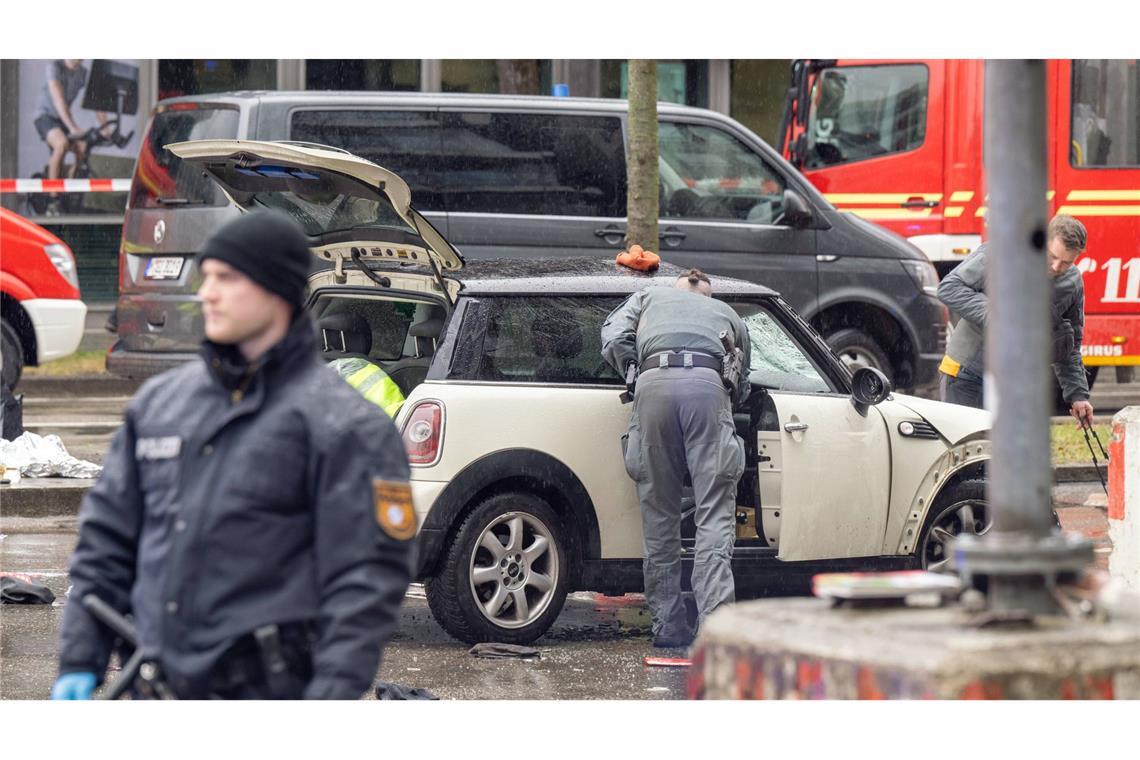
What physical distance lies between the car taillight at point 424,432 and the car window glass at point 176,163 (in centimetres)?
465

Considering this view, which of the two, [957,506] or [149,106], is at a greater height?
[149,106]

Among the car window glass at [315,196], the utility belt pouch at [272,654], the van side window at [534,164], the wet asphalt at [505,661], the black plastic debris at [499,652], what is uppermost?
the van side window at [534,164]

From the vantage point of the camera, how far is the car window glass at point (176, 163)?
11.1 metres

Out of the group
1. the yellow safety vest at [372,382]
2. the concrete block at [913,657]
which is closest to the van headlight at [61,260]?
the yellow safety vest at [372,382]

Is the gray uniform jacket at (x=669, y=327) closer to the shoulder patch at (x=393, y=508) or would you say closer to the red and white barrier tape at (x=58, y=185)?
the shoulder patch at (x=393, y=508)

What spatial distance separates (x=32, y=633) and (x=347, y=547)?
4571 millimetres

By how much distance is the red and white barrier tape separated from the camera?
18312mm

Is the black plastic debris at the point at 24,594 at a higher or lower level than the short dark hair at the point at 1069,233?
lower

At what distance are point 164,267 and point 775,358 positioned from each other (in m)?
5.23

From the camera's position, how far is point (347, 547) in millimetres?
3184

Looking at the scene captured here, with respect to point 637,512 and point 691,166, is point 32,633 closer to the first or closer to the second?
point 637,512

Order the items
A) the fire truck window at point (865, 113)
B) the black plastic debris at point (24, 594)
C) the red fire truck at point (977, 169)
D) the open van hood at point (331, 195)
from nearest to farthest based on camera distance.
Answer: the open van hood at point (331, 195), the black plastic debris at point (24, 594), the red fire truck at point (977, 169), the fire truck window at point (865, 113)

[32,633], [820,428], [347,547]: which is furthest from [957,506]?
[347,547]

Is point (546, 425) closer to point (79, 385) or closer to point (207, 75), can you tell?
point (79, 385)
